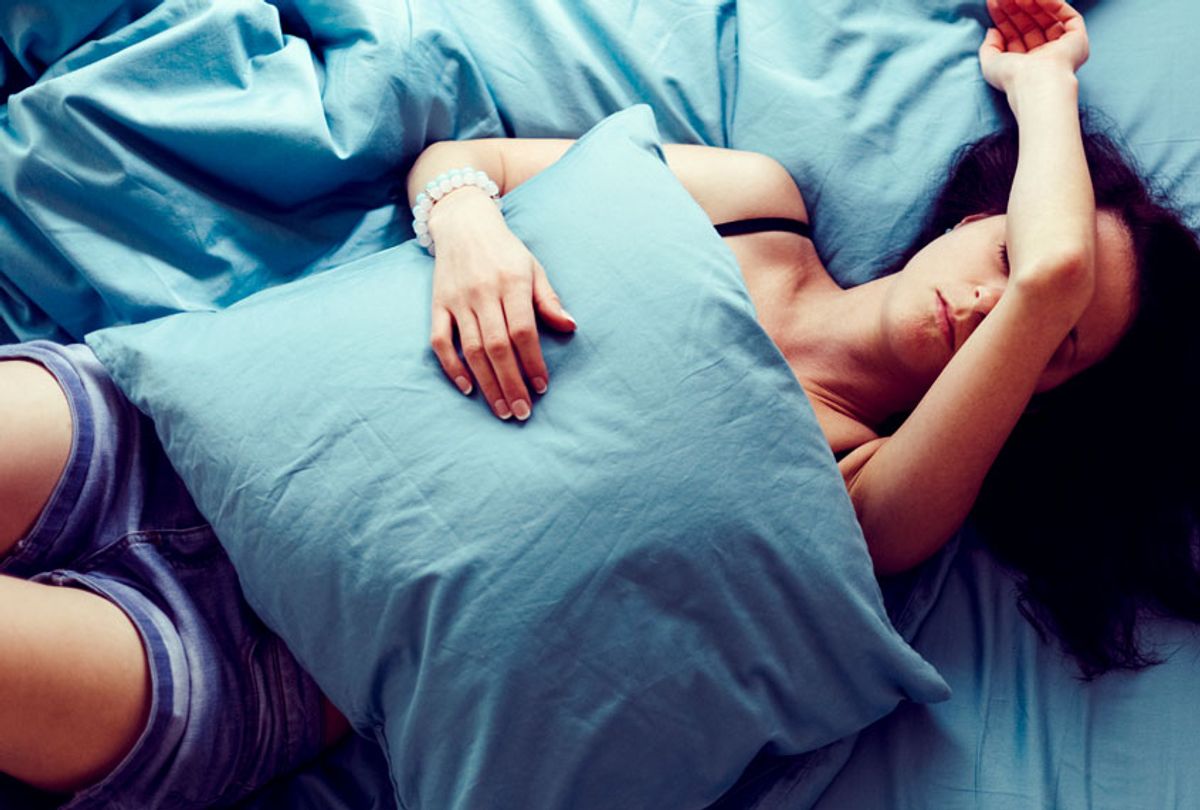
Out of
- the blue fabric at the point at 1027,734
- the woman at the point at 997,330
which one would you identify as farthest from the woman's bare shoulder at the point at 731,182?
the blue fabric at the point at 1027,734

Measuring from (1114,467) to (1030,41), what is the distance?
467 millimetres

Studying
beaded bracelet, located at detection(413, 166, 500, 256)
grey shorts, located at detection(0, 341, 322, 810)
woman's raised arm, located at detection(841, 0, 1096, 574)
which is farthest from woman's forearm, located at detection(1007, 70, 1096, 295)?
grey shorts, located at detection(0, 341, 322, 810)

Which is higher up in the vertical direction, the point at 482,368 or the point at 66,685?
the point at 482,368

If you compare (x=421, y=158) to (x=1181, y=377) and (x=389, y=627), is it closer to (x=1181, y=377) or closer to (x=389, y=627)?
(x=389, y=627)

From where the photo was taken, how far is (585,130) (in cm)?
106

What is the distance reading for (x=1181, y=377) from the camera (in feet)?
3.07

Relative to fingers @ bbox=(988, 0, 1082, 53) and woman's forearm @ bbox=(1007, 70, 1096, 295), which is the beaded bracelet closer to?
woman's forearm @ bbox=(1007, 70, 1096, 295)

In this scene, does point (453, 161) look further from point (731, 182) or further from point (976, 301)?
point (976, 301)

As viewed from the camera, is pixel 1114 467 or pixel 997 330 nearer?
pixel 997 330

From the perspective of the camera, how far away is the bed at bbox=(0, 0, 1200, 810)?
85cm

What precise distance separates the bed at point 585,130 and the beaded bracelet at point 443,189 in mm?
107

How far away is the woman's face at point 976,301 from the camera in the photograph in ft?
2.89

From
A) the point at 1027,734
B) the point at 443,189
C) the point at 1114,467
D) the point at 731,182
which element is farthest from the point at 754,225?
the point at 1027,734

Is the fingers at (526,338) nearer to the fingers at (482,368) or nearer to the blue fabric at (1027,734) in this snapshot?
the fingers at (482,368)
